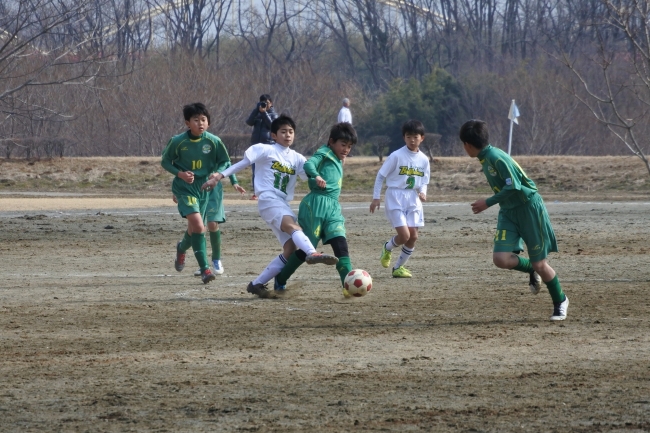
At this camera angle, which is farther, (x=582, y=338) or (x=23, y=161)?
(x=23, y=161)

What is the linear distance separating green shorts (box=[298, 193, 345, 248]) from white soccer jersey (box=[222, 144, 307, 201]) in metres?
0.39

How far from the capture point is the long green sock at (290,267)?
32.0 ft

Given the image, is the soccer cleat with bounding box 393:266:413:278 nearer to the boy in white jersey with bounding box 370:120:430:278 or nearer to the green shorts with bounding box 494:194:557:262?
the boy in white jersey with bounding box 370:120:430:278

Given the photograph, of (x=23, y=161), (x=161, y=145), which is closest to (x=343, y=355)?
(x=23, y=161)

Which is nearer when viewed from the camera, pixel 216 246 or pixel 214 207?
pixel 214 207

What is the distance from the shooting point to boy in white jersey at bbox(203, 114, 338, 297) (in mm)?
9859

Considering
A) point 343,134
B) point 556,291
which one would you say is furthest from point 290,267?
point 556,291

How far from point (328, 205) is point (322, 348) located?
2.50 m

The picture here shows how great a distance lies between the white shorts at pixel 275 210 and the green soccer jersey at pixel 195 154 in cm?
127

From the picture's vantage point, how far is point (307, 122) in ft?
150

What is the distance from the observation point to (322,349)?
7301mm

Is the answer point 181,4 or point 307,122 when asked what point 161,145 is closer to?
point 307,122

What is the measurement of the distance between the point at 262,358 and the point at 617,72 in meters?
41.4

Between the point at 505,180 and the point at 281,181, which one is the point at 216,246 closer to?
the point at 281,181
